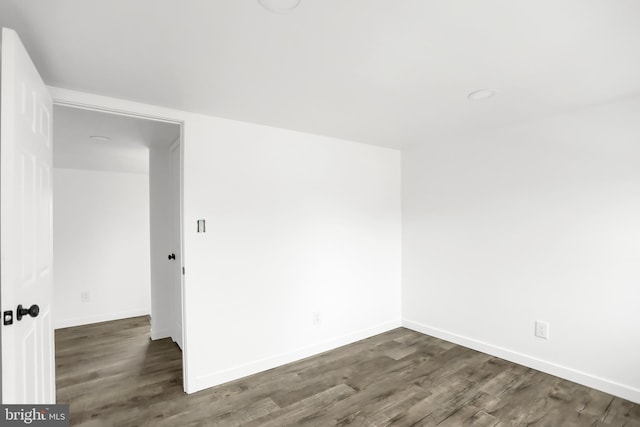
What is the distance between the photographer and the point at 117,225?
4848 millimetres

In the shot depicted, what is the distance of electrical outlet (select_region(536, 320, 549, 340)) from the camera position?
281 centimetres

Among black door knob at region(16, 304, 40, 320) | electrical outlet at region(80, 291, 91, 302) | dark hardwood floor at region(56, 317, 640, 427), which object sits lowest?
dark hardwood floor at region(56, 317, 640, 427)

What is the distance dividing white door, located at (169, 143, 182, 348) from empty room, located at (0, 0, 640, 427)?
5cm

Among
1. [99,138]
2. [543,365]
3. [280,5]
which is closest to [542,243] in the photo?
[543,365]

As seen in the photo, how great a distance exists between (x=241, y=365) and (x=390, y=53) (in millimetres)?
2660

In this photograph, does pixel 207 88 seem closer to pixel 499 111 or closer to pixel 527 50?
pixel 527 50

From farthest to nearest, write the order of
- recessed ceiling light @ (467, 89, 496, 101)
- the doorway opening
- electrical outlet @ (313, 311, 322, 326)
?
the doorway opening
electrical outlet @ (313, 311, 322, 326)
recessed ceiling light @ (467, 89, 496, 101)

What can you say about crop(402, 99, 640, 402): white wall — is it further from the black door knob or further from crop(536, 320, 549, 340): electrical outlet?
the black door knob

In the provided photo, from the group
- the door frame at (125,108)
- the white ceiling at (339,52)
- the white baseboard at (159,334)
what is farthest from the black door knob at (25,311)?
the white baseboard at (159,334)

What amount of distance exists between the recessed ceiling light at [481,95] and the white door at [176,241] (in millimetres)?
2787

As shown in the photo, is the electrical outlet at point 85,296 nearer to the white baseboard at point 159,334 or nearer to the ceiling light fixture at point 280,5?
the white baseboard at point 159,334

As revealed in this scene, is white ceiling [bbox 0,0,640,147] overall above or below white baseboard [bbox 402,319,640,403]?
above

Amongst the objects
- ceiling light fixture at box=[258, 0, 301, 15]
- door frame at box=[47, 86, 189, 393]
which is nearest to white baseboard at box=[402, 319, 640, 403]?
door frame at box=[47, 86, 189, 393]

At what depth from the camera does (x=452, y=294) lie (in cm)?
355
